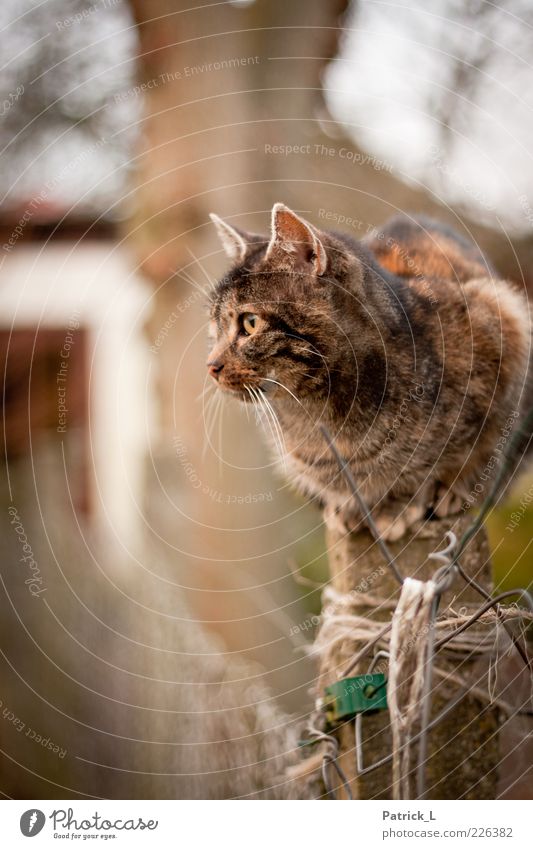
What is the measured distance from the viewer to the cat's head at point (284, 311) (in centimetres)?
46

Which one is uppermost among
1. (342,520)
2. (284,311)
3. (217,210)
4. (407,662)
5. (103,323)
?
(217,210)

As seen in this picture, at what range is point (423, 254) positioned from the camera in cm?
60

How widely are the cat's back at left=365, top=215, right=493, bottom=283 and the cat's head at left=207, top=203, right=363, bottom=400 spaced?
0.11 meters

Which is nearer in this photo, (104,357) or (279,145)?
(279,145)

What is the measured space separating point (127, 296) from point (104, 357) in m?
0.14

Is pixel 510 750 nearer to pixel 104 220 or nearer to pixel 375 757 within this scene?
pixel 375 757

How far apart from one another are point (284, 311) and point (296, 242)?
0.05 meters

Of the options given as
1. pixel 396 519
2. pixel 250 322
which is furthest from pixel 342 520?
pixel 250 322

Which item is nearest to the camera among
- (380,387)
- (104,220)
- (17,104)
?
(380,387)

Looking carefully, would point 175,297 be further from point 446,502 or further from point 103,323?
point 446,502

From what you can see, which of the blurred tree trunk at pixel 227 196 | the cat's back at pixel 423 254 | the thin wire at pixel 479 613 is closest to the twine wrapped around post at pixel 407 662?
the thin wire at pixel 479 613

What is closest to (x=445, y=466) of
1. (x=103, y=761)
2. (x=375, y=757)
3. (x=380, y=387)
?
(x=380, y=387)

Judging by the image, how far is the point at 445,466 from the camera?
472 mm

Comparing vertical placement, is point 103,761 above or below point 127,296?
below
